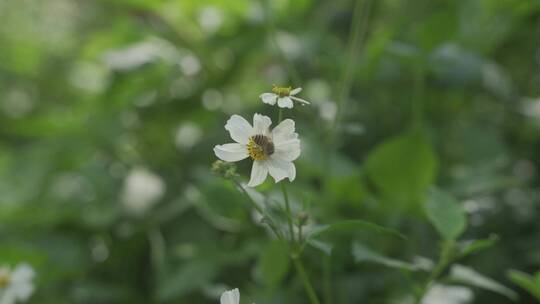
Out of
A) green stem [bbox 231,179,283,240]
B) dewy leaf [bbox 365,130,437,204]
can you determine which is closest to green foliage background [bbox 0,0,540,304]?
dewy leaf [bbox 365,130,437,204]

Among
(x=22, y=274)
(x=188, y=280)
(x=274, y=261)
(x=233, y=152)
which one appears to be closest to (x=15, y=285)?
(x=22, y=274)

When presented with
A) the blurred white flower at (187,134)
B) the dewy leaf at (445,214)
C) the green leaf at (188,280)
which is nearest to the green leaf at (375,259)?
the dewy leaf at (445,214)

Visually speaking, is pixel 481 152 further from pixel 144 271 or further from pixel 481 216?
pixel 144 271

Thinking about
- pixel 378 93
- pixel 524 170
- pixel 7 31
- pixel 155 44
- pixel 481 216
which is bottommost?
pixel 481 216

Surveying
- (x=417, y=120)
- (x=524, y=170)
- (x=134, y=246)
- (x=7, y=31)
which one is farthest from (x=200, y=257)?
(x=7, y=31)

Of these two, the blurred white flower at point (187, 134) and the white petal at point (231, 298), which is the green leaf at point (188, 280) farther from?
the white petal at point (231, 298)

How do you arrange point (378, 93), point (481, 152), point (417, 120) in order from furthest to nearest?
point (378, 93) < point (481, 152) < point (417, 120)

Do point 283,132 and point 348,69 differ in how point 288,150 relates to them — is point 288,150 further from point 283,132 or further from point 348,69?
point 348,69
